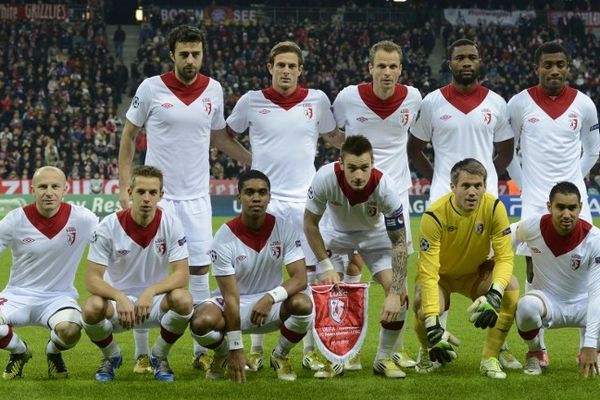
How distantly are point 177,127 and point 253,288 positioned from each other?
52.5 inches

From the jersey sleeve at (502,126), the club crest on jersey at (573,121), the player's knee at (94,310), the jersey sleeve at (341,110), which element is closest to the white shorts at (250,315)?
the player's knee at (94,310)

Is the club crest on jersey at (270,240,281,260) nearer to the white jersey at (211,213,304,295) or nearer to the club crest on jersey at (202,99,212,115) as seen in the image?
the white jersey at (211,213,304,295)

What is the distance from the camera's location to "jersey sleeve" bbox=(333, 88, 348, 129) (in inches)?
298

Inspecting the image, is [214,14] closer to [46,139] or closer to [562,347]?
[46,139]

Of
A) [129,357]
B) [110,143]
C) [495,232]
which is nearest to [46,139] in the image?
[110,143]

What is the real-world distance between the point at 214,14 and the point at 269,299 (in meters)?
29.8

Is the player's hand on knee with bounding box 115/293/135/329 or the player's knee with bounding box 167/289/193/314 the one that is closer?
the player's hand on knee with bounding box 115/293/135/329

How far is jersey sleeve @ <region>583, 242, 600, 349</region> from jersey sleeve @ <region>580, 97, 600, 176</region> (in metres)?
1.22

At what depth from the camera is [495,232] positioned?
6.75m

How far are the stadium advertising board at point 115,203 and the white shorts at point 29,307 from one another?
16.0 m

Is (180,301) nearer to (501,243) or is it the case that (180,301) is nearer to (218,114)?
(218,114)

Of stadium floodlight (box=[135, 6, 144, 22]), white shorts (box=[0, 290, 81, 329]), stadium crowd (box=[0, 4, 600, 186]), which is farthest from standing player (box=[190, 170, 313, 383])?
stadium floodlight (box=[135, 6, 144, 22])

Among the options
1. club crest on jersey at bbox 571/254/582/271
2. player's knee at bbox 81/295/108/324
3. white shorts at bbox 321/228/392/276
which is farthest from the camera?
white shorts at bbox 321/228/392/276

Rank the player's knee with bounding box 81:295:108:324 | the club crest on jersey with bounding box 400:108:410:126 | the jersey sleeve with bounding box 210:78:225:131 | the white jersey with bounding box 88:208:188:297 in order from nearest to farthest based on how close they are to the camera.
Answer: the player's knee with bounding box 81:295:108:324, the white jersey with bounding box 88:208:188:297, the club crest on jersey with bounding box 400:108:410:126, the jersey sleeve with bounding box 210:78:225:131
